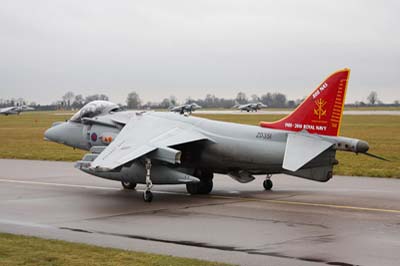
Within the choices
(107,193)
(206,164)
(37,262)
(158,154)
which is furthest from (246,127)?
(37,262)

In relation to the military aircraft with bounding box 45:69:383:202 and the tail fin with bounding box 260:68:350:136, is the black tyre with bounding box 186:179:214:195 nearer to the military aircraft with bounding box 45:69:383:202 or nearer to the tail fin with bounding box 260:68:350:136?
the military aircraft with bounding box 45:69:383:202

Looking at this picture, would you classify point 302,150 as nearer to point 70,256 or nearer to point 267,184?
point 267,184

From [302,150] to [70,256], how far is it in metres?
7.30

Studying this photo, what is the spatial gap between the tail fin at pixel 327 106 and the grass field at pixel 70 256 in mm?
7092

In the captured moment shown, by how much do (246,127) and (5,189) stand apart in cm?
744

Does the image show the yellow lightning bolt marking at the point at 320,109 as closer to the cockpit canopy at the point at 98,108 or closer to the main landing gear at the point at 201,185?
the main landing gear at the point at 201,185

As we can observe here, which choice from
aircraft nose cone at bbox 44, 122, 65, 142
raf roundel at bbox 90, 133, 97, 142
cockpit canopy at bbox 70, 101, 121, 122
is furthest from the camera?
aircraft nose cone at bbox 44, 122, 65, 142

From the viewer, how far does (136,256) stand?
9656 mm

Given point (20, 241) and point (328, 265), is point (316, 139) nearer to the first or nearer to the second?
point (328, 265)

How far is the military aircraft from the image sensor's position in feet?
50.3

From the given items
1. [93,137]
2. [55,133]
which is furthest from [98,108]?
[55,133]

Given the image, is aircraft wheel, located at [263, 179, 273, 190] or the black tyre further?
aircraft wheel, located at [263, 179, 273, 190]

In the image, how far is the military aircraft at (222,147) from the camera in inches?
604

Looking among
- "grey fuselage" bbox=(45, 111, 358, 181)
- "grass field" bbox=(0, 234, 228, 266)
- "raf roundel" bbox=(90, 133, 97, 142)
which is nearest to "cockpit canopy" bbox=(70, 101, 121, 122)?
"grey fuselage" bbox=(45, 111, 358, 181)
